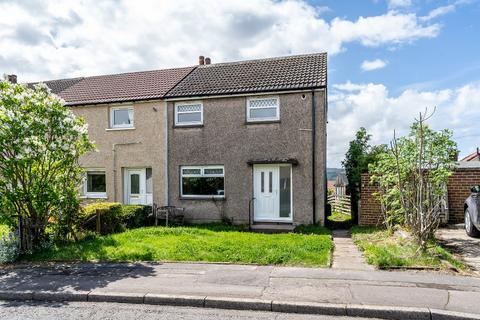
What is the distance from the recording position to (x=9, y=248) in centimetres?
850

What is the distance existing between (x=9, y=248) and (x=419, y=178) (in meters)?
9.57

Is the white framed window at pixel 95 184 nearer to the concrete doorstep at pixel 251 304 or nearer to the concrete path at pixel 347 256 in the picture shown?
the concrete doorstep at pixel 251 304

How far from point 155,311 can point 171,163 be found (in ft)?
30.0

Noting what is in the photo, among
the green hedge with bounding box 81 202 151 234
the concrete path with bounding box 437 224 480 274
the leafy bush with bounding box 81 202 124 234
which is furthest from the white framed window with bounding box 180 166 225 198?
the concrete path with bounding box 437 224 480 274

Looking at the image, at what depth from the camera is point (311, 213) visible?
1249 cm

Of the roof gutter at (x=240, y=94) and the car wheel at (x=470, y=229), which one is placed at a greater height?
the roof gutter at (x=240, y=94)

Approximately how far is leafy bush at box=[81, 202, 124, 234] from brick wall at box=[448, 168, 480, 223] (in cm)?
1146

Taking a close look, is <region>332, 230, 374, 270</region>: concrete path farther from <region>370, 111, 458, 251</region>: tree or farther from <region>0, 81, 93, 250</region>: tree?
<region>0, 81, 93, 250</region>: tree

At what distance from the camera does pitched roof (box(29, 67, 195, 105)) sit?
49.8 ft

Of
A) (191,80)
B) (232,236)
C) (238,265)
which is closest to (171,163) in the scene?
(191,80)

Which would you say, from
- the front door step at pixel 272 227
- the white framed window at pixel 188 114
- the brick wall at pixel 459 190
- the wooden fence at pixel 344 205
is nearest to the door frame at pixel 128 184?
the white framed window at pixel 188 114

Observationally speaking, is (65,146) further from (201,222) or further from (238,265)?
(201,222)

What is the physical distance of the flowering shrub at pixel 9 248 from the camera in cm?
836

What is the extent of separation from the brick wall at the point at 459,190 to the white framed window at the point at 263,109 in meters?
6.68
